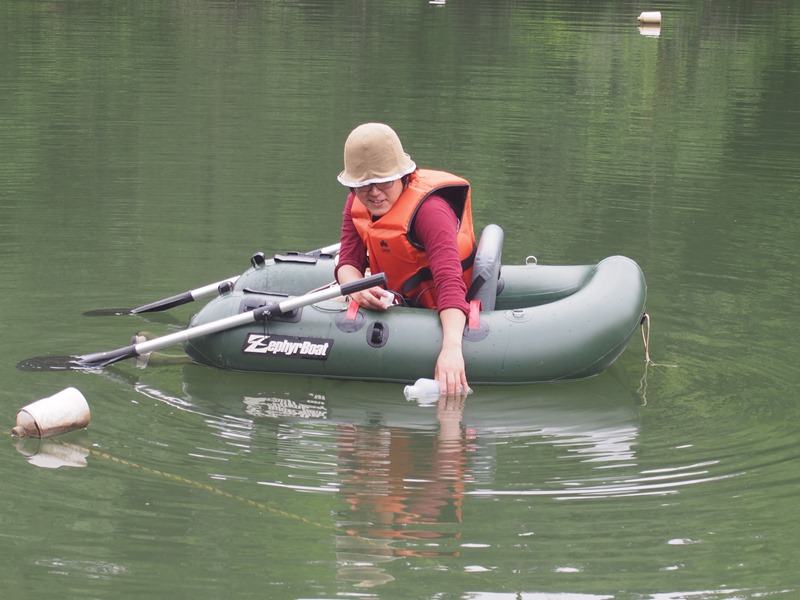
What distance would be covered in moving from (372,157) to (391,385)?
1138 millimetres

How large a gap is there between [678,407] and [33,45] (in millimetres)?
15511

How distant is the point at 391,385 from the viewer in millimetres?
6191

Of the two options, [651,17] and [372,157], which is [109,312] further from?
[651,17]

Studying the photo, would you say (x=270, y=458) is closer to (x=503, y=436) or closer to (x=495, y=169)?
(x=503, y=436)

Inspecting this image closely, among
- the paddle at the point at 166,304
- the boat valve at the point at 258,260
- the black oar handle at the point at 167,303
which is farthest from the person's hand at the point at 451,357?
the black oar handle at the point at 167,303

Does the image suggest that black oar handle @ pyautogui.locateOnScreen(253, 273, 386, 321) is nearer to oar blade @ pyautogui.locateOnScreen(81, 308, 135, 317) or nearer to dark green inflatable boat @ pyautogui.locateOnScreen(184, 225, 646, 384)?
dark green inflatable boat @ pyautogui.locateOnScreen(184, 225, 646, 384)

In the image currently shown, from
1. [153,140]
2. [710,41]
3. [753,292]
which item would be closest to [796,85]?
[710,41]

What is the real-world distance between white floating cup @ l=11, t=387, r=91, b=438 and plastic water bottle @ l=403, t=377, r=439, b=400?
1.46m

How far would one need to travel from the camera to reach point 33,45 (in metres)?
19.3

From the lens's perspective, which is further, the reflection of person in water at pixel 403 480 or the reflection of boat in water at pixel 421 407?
the reflection of boat in water at pixel 421 407

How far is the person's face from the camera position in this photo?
231 inches

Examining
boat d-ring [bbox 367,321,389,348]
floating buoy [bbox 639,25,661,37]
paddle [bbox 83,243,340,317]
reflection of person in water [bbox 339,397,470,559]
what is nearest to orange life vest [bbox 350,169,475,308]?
boat d-ring [bbox 367,321,389,348]

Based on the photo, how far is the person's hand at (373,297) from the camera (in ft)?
19.9

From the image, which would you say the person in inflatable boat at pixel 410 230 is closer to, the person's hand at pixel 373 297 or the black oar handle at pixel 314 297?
the person's hand at pixel 373 297
